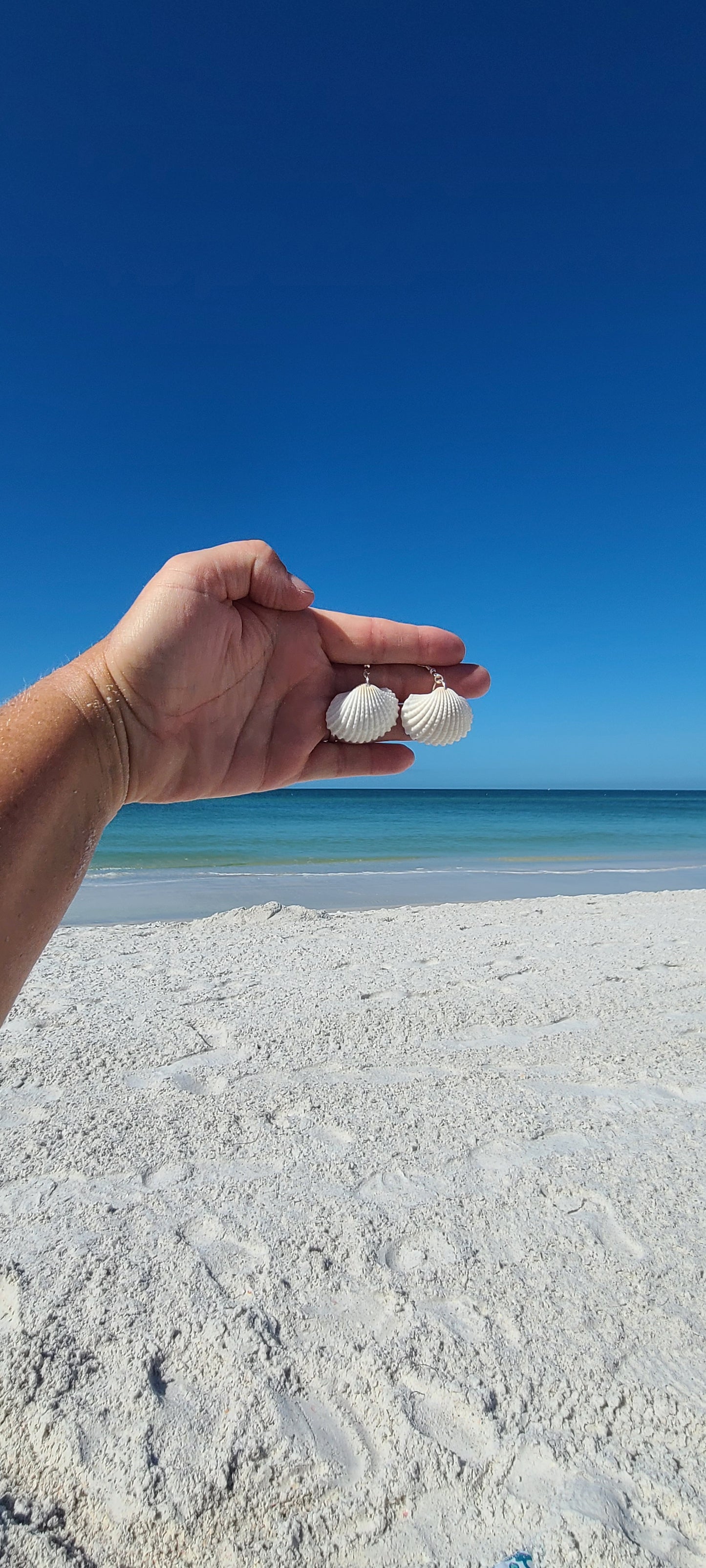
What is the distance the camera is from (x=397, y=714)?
236 centimetres

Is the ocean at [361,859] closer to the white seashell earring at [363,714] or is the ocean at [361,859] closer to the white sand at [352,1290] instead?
the white sand at [352,1290]

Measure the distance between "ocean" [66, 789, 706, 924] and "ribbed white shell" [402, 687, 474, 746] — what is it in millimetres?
7052

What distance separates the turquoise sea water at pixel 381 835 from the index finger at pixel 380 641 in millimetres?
11844

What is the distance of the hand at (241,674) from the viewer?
1852mm

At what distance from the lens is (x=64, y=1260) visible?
93.4 inches

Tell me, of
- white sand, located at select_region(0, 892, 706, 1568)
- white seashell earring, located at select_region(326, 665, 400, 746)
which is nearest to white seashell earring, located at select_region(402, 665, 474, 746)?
white seashell earring, located at select_region(326, 665, 400, 746)

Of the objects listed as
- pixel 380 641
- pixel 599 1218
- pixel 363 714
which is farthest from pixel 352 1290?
pixel 380 641

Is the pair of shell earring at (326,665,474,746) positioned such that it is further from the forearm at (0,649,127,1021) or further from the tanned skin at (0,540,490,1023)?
the forearm at (0,649,127,1021)

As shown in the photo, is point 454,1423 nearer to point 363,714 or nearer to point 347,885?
point 363,714

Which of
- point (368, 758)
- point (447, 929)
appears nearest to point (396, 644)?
point (368, 758)

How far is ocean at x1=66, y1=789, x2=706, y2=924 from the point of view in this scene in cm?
1070

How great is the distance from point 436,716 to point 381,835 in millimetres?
19493

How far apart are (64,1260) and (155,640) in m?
1.88

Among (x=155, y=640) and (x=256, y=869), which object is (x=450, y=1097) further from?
(x=256, y=869)
